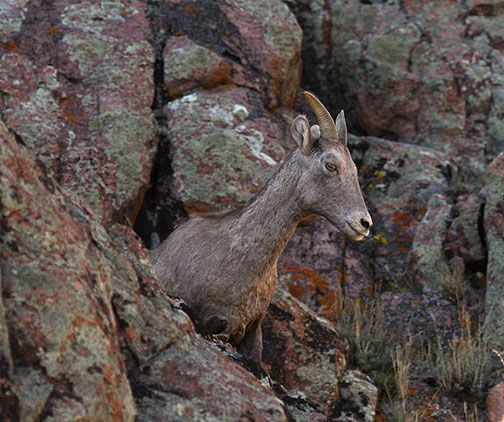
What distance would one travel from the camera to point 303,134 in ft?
19.0


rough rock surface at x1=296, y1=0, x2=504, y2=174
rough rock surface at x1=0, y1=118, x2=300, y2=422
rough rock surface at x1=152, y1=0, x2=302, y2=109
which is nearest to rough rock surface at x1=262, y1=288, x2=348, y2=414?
rough rock surface at x1=0, y1=118, x2=300, y2=422

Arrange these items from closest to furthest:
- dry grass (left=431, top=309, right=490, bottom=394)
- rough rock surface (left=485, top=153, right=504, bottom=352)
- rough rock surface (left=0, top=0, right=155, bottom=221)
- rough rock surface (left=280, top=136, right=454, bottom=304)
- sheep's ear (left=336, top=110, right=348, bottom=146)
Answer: sheep's ear (left=336, top=110, right=348, bottom=146)
dry grass (left=431, top=309, right=490, bottom=394)
rough rock surface (left=485, top=153, right=504, bottom=352)
rough rock surface (left=0, top=0, right=155, bottom=221)
rough rock surface (left=280, top=136, right=454, bottom=304)

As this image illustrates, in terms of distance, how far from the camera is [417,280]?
8414 millimetres

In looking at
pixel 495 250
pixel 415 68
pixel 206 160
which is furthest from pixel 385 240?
pixel 415 68

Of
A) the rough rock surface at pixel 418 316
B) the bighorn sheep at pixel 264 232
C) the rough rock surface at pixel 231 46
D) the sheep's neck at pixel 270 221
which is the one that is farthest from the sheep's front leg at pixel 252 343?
the rough rock surface at pixel 231 46

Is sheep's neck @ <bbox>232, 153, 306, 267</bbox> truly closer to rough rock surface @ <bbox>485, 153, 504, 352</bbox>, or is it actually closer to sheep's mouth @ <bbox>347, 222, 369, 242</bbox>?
sheep's mouth @ <bbox>347, 222, 369, 242</bbox>

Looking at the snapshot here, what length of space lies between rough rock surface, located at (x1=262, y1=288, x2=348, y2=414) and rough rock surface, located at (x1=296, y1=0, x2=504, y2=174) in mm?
4845

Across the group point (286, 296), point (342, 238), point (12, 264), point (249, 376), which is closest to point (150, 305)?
point (249, 376)

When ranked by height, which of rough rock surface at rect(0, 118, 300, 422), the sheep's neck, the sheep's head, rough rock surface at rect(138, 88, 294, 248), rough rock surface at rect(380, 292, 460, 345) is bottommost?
rough rock surface at rect(380, 292, 460, 345)

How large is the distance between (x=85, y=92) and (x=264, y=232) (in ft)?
12.1

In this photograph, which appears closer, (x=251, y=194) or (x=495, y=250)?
(x=495, y=250)

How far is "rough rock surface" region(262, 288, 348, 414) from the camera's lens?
6.22 meters

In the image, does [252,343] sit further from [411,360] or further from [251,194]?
[251,194]

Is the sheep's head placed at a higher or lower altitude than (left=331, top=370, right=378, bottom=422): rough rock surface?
higher
